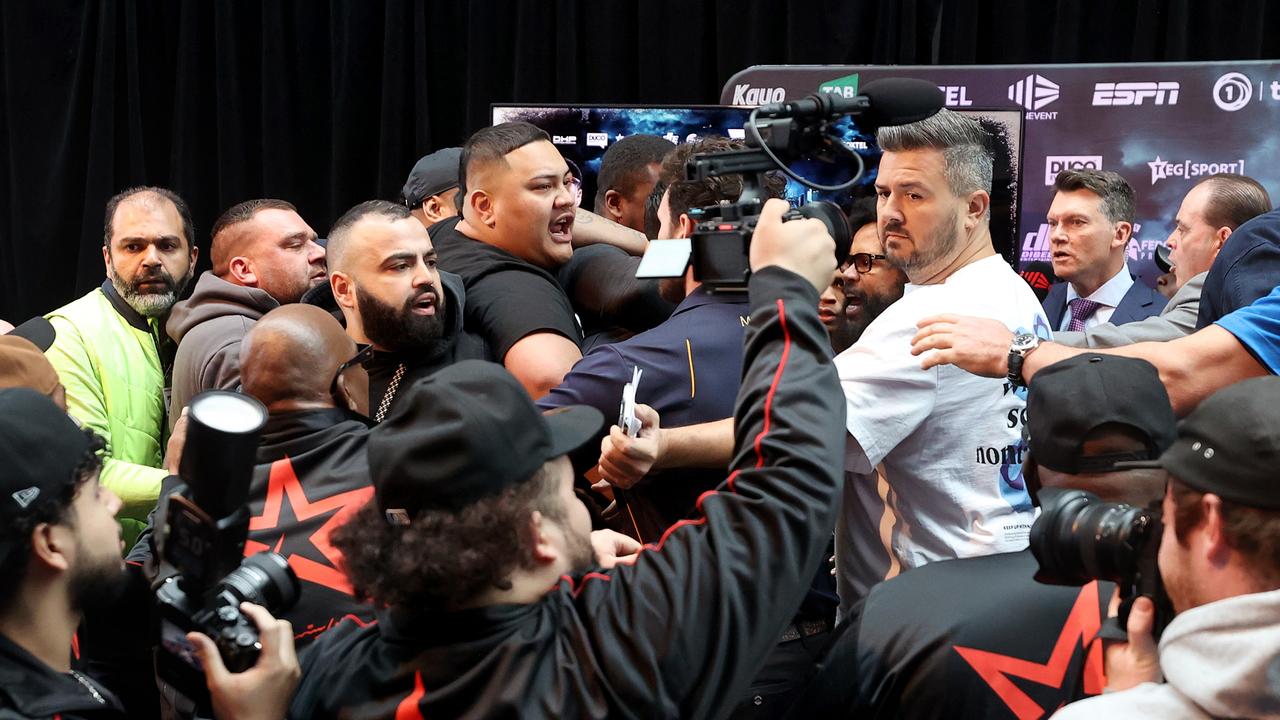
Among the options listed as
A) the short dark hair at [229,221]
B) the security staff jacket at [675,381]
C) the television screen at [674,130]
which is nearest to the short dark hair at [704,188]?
the security staff jacket at [675,381]

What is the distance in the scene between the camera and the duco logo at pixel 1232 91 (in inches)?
177

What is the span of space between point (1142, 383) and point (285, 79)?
195 inches

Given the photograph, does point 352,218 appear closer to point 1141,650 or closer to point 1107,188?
point 1141,650

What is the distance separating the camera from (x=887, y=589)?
176cm

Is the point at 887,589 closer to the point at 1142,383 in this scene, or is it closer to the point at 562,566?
the point at 1142,383

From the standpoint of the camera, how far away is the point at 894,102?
1.69m

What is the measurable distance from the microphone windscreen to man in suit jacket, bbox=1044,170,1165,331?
2.78 metres

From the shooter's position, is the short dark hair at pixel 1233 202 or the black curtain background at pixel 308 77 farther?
the black curtain background at pixel 308 77

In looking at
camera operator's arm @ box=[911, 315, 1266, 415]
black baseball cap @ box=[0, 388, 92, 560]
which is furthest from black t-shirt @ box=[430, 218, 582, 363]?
black baseball cap @ box=[0, 388, 92, 560]

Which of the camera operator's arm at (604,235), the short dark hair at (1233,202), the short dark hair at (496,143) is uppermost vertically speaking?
the short dark hair at (496,143)

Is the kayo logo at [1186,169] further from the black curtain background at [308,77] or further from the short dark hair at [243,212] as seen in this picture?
the short dark hair at [243,212]

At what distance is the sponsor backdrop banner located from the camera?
14.8 feet

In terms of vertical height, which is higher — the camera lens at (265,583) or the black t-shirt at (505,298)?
the black t-shirt at (505,298)

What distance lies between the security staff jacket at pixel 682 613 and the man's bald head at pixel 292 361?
774 mm
